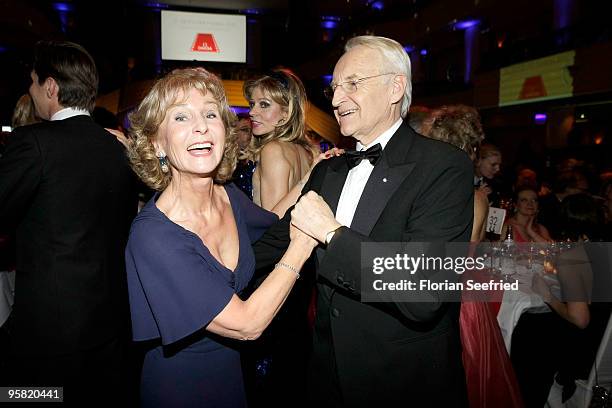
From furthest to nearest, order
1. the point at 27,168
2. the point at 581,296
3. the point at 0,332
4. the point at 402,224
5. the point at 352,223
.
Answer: the point at 0,332 < the point at 581,296 < the point at 27,168 < the point at 352,223 < the point at 402,224

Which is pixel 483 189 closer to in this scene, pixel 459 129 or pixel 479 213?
pixel 479 213

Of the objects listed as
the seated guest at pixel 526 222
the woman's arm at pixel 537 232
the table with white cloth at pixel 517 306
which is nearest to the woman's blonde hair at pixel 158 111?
the table with white cloth at pixel 517 306

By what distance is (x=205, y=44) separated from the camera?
14.5 metres

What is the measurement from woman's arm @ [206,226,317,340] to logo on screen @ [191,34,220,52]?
14162mm

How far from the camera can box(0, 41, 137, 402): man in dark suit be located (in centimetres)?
220

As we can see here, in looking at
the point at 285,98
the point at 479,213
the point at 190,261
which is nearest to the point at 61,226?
the point at 190,261

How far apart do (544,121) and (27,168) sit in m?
17.4

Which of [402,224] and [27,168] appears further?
[27,168]

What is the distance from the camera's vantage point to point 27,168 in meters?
2.14

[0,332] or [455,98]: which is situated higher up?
[455,98]

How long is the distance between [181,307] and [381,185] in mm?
834

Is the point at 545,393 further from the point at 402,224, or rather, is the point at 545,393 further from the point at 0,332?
the point at 0,332

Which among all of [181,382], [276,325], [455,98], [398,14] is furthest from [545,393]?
[398,14]

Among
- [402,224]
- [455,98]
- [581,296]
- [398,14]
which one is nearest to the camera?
[402,224]
